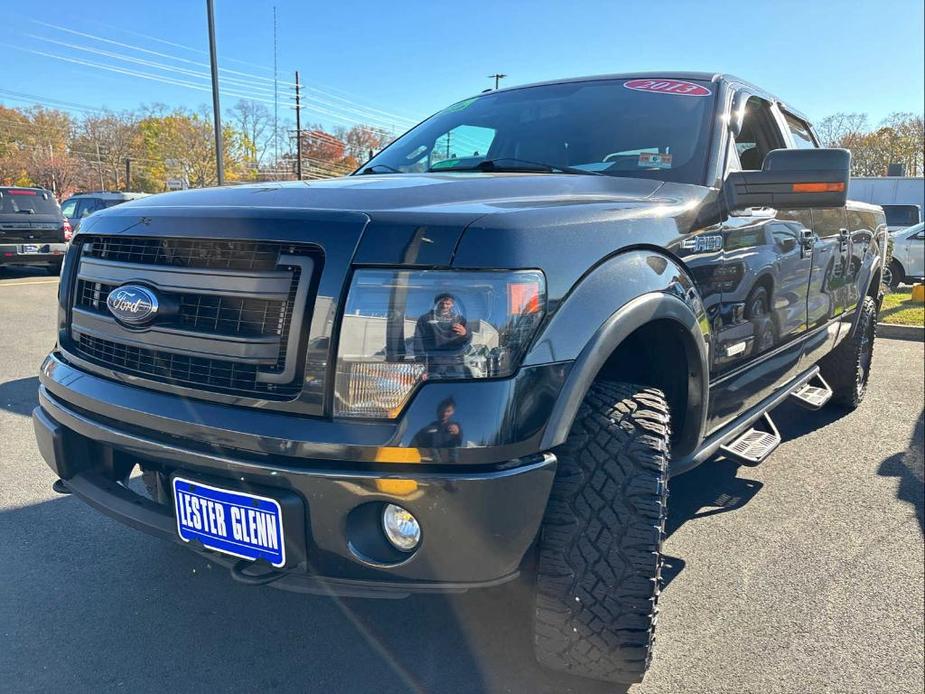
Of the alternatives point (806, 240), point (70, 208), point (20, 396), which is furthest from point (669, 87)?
point (70, 208)

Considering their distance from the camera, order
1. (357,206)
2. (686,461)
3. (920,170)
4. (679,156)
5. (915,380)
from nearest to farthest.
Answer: (357,206) → (686,461) → (679,156) → (915,380) → (920,170)

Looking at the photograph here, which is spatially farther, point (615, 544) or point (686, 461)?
point (686, 461)

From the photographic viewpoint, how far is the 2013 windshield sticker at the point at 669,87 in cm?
285

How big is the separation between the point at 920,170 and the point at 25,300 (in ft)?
179

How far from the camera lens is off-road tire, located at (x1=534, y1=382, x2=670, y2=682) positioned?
5.78 feet

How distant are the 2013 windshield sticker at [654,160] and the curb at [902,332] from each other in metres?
6.89

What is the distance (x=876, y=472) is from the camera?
3.72 metres

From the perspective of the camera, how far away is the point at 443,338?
155 cm

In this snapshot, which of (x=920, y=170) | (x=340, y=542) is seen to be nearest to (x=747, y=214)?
(x=340, y=542)

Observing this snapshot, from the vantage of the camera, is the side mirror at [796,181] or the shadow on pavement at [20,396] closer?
the side mirror at [796,181]

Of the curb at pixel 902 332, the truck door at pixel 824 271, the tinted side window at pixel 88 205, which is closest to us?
the truck door at pixel 824 271

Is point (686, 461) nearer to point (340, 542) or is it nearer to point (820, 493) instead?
point (340, 542)

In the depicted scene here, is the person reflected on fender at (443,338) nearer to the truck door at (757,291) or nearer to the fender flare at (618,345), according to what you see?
the fender flare at (618,345)

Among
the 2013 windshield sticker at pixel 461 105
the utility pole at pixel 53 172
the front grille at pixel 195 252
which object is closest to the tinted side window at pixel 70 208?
the 2013 windshield sticker at pixel 461 105
